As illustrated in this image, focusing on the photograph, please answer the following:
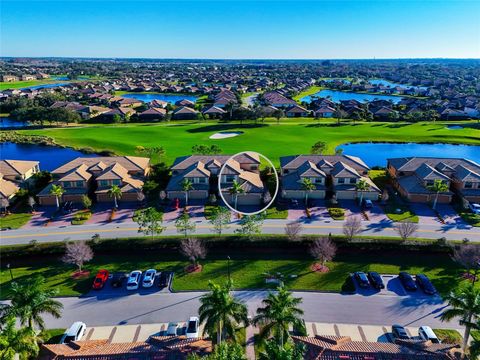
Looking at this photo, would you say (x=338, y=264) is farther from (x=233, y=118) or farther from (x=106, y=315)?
(x=233, y=118)

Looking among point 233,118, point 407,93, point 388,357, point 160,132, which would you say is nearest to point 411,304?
point 388,357

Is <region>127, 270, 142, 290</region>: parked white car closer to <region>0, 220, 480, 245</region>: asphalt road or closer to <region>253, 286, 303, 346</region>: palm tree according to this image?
<region>0, 220, 480, 245</region>: asphalt road

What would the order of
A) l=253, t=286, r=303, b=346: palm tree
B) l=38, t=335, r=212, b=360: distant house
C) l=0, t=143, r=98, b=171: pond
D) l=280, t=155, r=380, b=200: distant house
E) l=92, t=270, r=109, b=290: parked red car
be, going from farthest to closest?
l=0, t=143, r=98, b=171: pond
l=280, t=155, r=380, b=200: distant house
l=92, t=270, r=109, b=290: parked red car
l=253, t=286, r=303, b=346: palm tree
l=38, t=335, r=212, b=360: distant house

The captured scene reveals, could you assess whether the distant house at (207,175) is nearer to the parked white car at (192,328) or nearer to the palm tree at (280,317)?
the parked white car at (192,328)

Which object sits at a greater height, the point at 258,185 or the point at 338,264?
the point at 258,185

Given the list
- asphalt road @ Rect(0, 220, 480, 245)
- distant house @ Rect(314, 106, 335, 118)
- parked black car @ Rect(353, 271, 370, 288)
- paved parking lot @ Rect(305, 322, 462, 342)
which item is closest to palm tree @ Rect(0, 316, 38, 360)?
A: paved parking lot @ Rect(305, 322, 462, 342)
